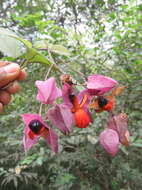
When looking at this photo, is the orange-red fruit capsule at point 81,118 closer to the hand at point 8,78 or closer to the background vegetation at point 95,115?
the hand at point 8,78

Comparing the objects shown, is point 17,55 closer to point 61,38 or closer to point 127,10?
point 61,38

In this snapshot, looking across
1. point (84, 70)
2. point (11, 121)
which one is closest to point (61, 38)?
point (84, 70)

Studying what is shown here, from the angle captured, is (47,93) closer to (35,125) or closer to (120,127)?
(35,125)

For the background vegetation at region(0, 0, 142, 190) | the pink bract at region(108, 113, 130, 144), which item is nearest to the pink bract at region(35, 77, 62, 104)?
the pink bract at region(108, 113, 130, 144)

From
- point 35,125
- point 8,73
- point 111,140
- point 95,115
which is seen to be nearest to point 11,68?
point 8,73

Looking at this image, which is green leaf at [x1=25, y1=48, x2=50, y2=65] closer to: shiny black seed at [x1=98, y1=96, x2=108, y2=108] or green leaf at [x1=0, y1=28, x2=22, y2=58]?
green leaf at [x1=0, y1=28, x2=22, y2=58]
